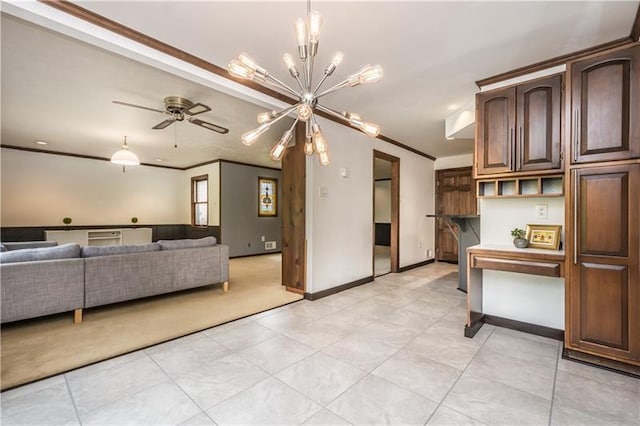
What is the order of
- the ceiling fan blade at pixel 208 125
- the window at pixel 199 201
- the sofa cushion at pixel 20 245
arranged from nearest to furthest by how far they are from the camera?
the ceiling fan blade at pixel 208 125 → the sofa cushion at pixel 20 245 → the window at pixel 199 201

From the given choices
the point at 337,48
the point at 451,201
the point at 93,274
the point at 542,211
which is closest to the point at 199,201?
the point at 93,274

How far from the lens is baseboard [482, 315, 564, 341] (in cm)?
263

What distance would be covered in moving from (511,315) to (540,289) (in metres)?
0.39

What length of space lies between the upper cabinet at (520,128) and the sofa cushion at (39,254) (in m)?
4.45

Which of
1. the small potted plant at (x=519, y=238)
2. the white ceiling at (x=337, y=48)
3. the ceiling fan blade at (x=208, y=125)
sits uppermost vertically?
the white ceiling at (x=337, y=48)

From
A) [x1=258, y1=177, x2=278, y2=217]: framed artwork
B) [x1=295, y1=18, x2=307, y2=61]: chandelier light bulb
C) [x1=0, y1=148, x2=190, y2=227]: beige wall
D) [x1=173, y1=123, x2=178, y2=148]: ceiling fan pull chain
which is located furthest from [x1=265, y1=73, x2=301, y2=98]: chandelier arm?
[x1=0, y1=148, x2=190, y2=227]: beige wall

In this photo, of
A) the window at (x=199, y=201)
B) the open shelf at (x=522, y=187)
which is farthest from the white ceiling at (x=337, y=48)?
the window at (x=199, y=201)

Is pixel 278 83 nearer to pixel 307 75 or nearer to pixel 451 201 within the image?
pixel 307 75

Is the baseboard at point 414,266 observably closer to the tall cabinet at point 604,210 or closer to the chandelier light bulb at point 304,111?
the tall cabinet at point 604,210

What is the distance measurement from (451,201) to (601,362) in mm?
4775

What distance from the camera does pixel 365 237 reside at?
4648 mm

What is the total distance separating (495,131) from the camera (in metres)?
2.80

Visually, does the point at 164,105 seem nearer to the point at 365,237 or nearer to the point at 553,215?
the point at 365,237

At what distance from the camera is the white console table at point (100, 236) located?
6.38 m
